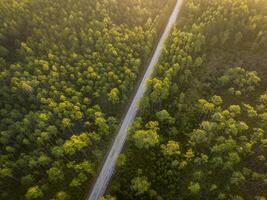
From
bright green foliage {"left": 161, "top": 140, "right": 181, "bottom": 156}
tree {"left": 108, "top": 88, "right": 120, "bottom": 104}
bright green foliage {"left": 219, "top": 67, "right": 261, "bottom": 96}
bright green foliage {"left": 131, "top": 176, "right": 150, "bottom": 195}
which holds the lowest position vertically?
bright green foliage {"left": 131, "top": 176, "right": 150, "bottom": 195}

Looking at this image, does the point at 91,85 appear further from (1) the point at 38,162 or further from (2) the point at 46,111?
(1) the point at 38,162

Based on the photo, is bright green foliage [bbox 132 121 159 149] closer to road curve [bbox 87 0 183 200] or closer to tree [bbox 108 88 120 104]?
road curve [bbox 87 0 183 200]

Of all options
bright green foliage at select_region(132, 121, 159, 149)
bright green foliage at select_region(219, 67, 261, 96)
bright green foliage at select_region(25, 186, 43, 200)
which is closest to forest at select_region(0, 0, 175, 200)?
bright green foliage at select_region(25, 186, 43, 200)

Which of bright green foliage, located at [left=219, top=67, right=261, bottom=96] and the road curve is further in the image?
bright green foliage, located at [left=219, top=67, right=261, bottom=96]

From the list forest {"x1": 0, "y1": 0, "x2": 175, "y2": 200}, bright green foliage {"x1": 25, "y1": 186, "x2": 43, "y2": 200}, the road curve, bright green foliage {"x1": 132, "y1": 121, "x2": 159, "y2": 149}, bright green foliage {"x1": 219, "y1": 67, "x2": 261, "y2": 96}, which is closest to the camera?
bright green foliage {"x1": 25, "y1": 186, "x2": 43, "y2": 200}

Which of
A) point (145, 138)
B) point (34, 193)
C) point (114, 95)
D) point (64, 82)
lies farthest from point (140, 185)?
point (64, 82)

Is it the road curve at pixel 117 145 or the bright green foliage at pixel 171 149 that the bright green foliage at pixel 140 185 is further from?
the road curve at pixel 117 145

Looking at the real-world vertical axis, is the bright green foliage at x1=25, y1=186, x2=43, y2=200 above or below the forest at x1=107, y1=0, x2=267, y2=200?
below

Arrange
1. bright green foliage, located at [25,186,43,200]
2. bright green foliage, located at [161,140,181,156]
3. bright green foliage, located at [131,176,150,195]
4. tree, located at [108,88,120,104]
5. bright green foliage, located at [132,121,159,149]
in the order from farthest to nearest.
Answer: tree, located at [108,88,120,104] → bright green foliage, located at [132,121,159,149] → bright green foliage, located at [161,140,181,156] → bright green foliage, located at [25,186,43,200] → bright green foliage, located at [131,176,150,195]
